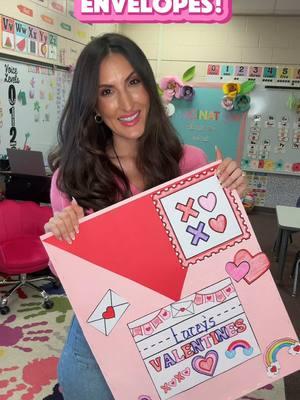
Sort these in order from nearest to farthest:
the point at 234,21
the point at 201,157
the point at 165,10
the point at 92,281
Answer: the point at 92,281
the point at 201,157
the point at 165,10
the point at 234,21

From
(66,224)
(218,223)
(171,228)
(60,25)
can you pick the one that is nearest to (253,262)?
(218,223)

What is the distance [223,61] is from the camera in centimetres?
536

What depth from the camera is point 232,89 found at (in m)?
5.25

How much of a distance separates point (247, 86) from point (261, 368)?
4.72 m

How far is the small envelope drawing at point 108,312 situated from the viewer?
1094 millimetres

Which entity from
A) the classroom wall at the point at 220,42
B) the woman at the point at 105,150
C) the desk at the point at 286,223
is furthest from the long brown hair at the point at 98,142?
the classroom wall at the point at 220,42

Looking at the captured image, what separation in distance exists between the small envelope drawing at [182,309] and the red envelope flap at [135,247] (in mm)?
22

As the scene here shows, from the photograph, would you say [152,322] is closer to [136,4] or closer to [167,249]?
[167,249]

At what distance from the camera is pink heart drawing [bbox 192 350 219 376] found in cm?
113

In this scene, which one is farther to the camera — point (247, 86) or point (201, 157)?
point (247, 86)

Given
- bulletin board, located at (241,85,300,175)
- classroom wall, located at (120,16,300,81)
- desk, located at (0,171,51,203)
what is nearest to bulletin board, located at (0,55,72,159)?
desk, located at (0,171,51,203)

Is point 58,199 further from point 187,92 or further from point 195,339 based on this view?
point 187,92

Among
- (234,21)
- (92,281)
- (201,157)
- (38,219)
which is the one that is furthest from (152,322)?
(234,21)

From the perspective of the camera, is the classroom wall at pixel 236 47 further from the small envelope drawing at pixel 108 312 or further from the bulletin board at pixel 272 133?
the small envelope drawing at pixel 108 312
